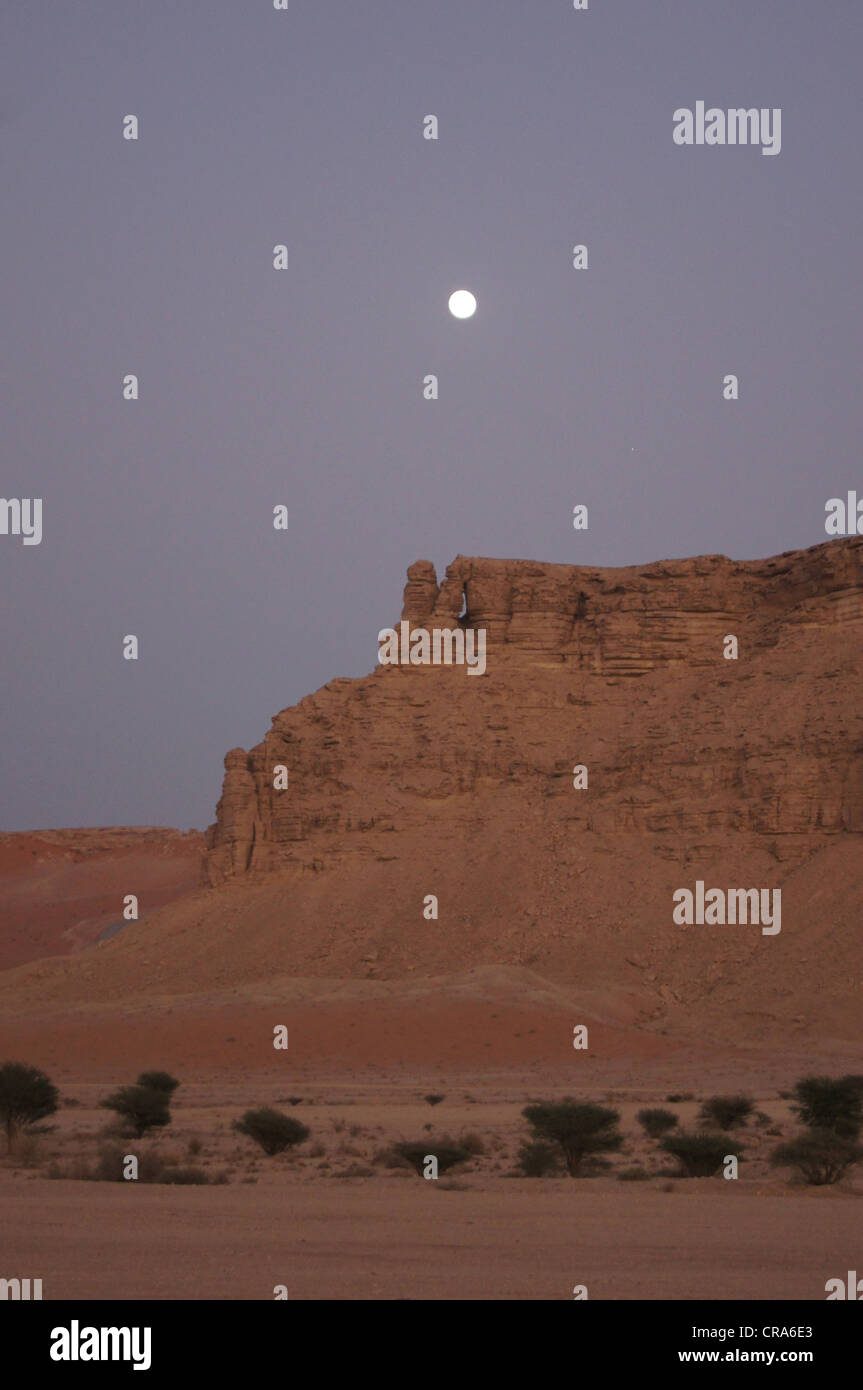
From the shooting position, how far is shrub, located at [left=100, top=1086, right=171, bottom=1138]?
24.8m

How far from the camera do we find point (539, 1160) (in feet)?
61.7

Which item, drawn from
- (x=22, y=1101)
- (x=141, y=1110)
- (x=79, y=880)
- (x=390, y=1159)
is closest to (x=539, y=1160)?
(x=390, y=1159)

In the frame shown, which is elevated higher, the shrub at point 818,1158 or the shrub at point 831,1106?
the shrub at point 831,1106

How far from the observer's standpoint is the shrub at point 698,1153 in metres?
18.7

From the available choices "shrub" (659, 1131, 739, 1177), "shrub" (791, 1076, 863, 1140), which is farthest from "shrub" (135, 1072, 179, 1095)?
"shrub" (659, 1131, 739, 1177)

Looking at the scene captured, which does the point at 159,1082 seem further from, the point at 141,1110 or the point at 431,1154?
the point at 431,1154

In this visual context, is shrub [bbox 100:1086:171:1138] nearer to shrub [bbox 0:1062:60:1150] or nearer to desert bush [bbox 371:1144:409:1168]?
shrub [bbox 0:1062:60:1150]

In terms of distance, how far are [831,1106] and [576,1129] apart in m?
4.44

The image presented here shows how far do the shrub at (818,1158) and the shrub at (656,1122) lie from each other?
223 inches

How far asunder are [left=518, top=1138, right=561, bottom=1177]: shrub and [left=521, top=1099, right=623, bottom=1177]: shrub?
5.6 inches

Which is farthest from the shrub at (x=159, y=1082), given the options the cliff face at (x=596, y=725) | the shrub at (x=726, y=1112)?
the cliff face at (x=596, y=725)

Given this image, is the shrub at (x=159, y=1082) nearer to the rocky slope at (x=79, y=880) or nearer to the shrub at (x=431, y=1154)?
the shrub at (x=431, y=1154)

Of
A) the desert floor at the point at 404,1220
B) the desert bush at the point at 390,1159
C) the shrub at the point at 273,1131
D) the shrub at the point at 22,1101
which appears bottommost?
the desert floor at the point at 404,1220

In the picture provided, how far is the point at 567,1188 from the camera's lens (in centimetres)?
1673
